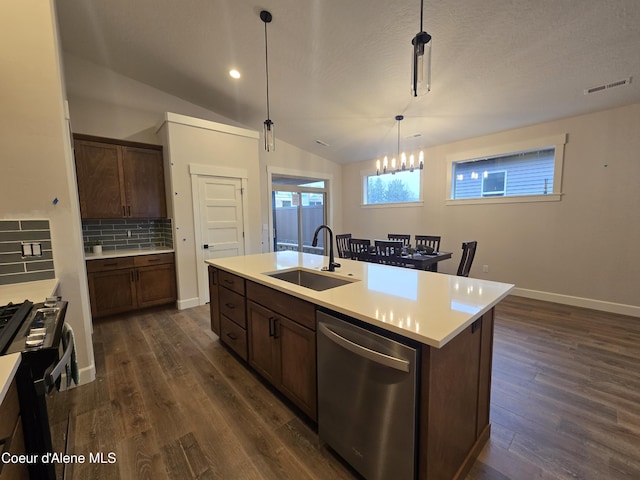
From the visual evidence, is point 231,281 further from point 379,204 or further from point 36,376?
point 379,204

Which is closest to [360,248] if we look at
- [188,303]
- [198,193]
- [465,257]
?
[465,257]

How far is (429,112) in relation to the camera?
12.7ft

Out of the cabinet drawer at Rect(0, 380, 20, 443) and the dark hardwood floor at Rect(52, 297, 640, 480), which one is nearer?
the cabinet drawer at Rect(0, 380, 20, 443)

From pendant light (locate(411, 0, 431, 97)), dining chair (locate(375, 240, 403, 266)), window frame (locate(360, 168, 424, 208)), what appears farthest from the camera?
window frame (locate(360, 168, 424, 208))

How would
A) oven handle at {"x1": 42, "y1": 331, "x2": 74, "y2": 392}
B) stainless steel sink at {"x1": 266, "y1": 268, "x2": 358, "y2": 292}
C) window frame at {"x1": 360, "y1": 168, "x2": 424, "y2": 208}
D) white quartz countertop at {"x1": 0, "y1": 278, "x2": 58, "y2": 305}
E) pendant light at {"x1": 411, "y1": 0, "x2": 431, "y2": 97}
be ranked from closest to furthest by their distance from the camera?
oven handle at {"x1": 42, "y1": 331, "x2": 74, "y2": 392} < pendant light at {"x1": 411, "y1": 0, "x2": 431, "y2": 97} < white quartz countertop at {"x1": 0, "y1": 278, "x2": 58, "y2": 305} < stainless steel sink at {"x1": 266, "y1": 268, "x2": 358, "y2": 292} < window frame at {"x1": 360, "y1": 168, "x2": 424, "y2": 208}

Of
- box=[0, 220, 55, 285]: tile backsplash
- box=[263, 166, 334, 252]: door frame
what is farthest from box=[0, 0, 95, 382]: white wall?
box=[263, 166, 334, 252]: door frame

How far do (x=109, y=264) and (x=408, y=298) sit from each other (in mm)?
3791

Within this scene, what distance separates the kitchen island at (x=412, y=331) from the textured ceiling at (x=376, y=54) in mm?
2262

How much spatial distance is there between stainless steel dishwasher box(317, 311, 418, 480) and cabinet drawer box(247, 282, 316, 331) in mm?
112

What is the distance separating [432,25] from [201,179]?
337cm

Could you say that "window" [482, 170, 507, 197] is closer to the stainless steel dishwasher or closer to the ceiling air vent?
the ceiling air vent

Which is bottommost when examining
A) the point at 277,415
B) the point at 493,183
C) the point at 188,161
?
the point at 277,415

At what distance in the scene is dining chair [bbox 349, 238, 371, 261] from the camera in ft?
13.1

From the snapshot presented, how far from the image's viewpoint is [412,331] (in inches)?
40.7
